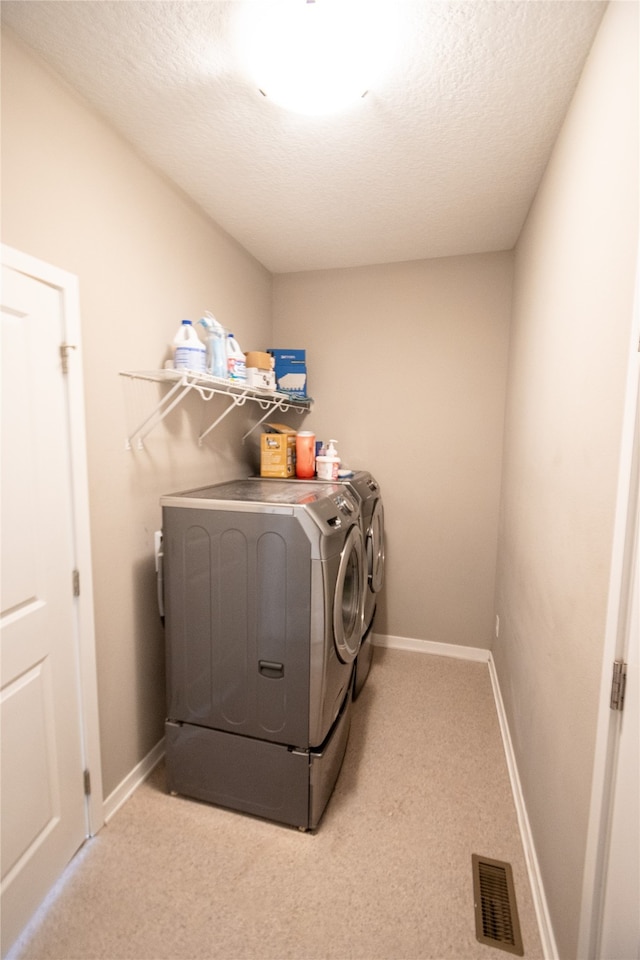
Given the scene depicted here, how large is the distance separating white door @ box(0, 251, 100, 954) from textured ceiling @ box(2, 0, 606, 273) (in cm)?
74

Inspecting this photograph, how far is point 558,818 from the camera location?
1.19 meters

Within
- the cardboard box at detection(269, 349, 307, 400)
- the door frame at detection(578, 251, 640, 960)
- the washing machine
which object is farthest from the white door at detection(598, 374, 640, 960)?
the cardboard box at detection(269, 349, 307, 400)

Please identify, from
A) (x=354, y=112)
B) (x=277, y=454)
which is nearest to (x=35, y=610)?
(x=277, y=454)

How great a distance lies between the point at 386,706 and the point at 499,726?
602 mm

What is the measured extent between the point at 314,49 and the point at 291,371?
1.79 meters

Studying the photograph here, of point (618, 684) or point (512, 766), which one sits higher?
point (618, 684)

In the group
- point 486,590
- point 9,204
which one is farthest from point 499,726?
point 9,204

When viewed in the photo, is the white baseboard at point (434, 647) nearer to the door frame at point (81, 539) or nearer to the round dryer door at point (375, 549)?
the round dryer door at point (375, 549)

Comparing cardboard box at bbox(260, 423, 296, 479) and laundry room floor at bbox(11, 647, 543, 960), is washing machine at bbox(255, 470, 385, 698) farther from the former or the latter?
laundry room floor at bbox(11, 647, 543, 960)

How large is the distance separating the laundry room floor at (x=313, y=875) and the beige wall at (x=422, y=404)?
1.06 metres

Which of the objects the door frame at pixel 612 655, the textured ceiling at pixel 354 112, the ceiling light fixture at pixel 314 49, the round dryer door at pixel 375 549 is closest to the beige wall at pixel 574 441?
the door frame at pixel 612 655

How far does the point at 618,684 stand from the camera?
2.89 ft

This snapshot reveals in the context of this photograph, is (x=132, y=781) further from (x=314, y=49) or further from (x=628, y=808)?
(x=314, y=49)

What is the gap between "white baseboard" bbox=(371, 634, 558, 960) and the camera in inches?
49.4
